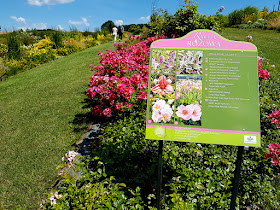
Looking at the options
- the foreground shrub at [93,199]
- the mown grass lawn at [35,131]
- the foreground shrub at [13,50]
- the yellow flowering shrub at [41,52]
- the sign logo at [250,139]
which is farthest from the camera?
the yellow flowering shrub at [41,52]

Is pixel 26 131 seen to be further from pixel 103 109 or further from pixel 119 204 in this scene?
pixel 119 204

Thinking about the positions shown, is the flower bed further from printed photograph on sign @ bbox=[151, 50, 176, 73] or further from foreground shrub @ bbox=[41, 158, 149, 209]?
printed photograph on sign @ bbox=[151, 50, 176, 73]

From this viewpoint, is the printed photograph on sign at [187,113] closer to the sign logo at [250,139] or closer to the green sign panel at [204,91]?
the green sign panel at [204,91]

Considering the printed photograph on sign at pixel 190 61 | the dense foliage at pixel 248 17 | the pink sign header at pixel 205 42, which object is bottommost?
the printed photograph on sign at pixel 190 61

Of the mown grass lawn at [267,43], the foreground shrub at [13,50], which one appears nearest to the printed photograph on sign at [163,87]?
the mown grass lawn at [267,43]

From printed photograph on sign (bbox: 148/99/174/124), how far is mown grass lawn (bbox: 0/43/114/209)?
2.03 meters

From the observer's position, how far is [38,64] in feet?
38.3


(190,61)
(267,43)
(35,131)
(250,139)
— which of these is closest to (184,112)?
(190,61)

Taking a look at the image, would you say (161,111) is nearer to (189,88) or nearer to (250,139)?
(189,88)

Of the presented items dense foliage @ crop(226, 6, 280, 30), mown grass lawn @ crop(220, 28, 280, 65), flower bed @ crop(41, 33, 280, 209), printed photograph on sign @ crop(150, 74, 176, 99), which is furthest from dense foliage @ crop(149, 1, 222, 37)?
dense foliage @ crop(226, 6, 280, 30)

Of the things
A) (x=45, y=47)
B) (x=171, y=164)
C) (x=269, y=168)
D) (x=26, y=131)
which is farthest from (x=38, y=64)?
(x=269, y=168)

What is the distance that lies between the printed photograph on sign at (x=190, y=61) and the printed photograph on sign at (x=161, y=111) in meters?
0.33

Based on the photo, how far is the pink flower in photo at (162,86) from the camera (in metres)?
1.96

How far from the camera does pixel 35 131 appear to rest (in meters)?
4.46
